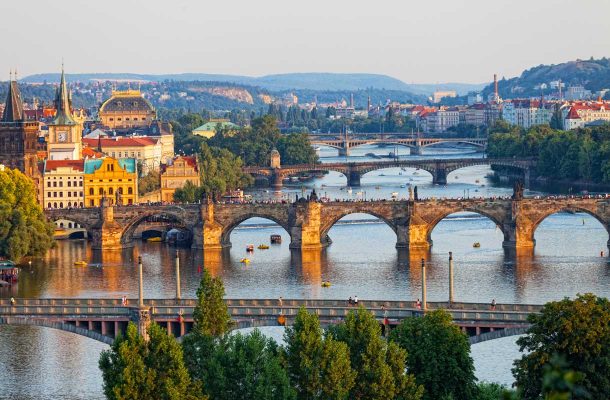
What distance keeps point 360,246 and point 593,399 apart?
3650cm

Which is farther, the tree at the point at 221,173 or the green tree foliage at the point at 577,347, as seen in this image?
the tree at the point at 221,173

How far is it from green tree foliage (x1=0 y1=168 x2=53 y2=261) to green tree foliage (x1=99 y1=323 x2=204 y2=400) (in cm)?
3051

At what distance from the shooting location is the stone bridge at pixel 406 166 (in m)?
106

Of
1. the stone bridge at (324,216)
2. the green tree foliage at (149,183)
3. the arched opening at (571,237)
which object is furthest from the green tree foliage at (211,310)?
the green tree foliage at (149,183)

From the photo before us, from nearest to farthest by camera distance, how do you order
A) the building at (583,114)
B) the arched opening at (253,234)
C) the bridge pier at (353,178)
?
the arched opening at (253,234)
the bridge pier at (353,178)
the building at (583,114)

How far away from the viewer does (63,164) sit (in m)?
79.2

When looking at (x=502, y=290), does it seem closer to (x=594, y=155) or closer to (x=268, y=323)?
(x=268, y=323)

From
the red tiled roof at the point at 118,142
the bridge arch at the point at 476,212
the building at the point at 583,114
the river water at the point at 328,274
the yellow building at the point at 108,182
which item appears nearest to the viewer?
the river water at the point at 328,274

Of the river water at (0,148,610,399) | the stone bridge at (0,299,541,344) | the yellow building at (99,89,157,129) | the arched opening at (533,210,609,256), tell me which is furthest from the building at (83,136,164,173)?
the stone bridge at (0,299,541,344)

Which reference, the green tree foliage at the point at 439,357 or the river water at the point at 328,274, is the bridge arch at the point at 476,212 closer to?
the river water at the point at 328,274

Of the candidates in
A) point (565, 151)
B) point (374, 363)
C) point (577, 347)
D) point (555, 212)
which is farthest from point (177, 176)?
point (577, 347)

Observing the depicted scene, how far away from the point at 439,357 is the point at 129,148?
68.2 meters

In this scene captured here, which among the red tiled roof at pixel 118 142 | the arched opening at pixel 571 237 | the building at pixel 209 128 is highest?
the red tiled roof at pixel 118 142

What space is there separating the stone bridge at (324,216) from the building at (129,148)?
27.1 m
